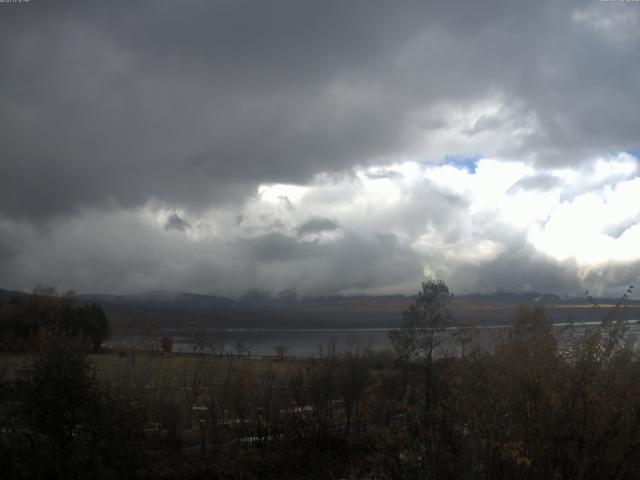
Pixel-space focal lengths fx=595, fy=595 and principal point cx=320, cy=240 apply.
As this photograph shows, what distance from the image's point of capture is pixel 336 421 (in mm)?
17453

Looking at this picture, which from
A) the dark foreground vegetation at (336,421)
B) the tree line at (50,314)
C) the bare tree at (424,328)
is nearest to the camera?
the dark foreground vegetation at (336,421)

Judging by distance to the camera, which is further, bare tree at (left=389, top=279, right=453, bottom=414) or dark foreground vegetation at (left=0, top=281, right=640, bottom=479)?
bare tree at (left=389, top=279, right=453, bottom=414)

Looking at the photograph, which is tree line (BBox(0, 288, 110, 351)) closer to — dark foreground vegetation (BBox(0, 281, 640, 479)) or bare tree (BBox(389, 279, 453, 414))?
bare tree (BBox(389, 279, 453, 414))

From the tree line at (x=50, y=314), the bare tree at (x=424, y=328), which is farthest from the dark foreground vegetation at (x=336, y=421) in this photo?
the tree line at (x=50, y=314)

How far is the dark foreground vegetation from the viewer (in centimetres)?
812

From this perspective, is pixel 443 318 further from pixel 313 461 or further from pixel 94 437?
pixel 94 437

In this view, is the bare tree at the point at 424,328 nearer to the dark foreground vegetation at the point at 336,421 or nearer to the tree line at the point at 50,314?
the dark foreground vegetation at the point at 336,421

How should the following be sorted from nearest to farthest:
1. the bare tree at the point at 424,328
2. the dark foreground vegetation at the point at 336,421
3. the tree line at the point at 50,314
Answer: the dark foreground vegetation at the point at 336,421, the bare tree at the point at 424,328, the tree line at the point at 50,314

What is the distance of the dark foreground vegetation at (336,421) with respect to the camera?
26.6 ft

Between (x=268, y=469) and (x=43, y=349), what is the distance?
591cm

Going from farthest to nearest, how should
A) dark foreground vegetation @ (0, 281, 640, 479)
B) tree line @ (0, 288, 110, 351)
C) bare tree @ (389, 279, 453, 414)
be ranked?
tree line @ (0, 288, 110, 351), bare tree @ (389, 279, 453, 414), dark foreground vegetation @ (0, 281, 640, 479)

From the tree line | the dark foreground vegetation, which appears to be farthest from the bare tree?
the tree line

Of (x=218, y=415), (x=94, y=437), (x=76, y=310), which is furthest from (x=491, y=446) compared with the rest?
(x=76, y=310)

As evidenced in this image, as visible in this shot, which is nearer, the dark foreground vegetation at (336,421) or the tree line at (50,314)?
the dark foreground vegetation at (336,421)
